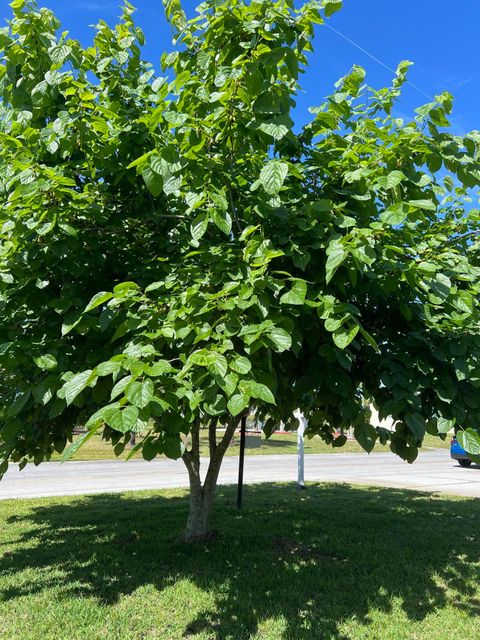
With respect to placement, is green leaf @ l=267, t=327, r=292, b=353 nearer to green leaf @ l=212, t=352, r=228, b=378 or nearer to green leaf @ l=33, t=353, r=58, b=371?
green leaf @ l=212, t=352, r=228, b=378

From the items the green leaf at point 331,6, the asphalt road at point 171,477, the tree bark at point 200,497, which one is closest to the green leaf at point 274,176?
the green leaf at point 331,6

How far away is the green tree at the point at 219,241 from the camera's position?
2.48 metres

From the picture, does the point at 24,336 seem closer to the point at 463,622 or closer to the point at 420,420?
the point at 420,420

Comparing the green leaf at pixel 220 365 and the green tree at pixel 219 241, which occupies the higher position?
the green tree at pixel 219 241

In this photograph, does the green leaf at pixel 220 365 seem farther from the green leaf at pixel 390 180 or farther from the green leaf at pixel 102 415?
the green leaf at pixel 390 180

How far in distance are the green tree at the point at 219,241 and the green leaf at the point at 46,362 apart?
0.01 m

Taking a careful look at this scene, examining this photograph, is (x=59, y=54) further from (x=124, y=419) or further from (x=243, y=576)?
(x=243, y=576)

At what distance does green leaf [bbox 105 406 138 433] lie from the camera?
1.91m

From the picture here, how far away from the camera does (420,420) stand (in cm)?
303

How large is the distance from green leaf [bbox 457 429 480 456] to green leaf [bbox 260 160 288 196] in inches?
64.3

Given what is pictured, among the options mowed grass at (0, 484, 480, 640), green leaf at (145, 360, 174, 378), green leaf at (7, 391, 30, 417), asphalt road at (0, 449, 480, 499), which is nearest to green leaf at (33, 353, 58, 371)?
green leaf at (7, 391, 30, 417)

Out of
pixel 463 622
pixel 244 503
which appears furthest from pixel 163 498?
pixel 463 622

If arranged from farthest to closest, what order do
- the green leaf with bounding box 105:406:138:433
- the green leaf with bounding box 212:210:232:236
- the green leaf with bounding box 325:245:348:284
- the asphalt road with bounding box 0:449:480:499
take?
the asphalt road with bounding box 0:449:480:499
the green leaf with bounding box 212:210:232:236
the green leaf with bounding box 325:245:348:284
the green leaf with bounding box 105:406:138:433

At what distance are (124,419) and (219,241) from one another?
63.8 inches
